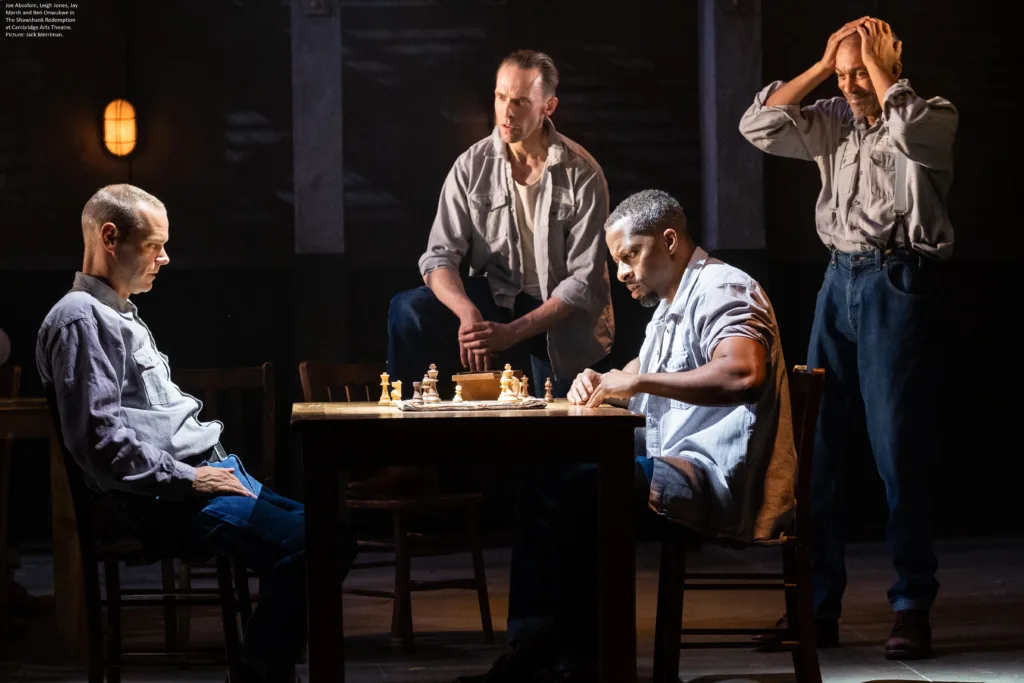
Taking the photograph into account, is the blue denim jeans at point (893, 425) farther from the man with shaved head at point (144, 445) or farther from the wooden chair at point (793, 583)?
the man with shaved head at point (144, 445)

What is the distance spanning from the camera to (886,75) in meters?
4.17

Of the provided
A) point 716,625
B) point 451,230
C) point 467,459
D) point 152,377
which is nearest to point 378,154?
point 451,230

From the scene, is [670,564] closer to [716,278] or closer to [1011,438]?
[716,278]

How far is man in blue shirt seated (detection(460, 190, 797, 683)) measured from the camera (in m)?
3.04

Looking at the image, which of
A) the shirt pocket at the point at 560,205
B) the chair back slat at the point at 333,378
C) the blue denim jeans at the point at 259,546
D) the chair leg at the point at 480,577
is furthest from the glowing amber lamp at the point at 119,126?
the blue denim jeans at the point at 259,546

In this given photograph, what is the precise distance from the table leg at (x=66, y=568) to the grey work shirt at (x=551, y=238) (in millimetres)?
1392

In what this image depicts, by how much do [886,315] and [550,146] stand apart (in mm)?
1320

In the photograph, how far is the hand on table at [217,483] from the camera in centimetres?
305

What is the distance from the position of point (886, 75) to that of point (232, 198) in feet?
11.6

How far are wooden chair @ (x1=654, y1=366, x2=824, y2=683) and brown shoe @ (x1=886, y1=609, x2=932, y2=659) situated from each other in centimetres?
65

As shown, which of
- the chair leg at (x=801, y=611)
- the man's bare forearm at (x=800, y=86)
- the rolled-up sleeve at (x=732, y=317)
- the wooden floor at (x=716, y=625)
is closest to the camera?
the rolled-up sleeve at (x=732, y=317)

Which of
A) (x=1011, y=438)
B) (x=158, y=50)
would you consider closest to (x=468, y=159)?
(x=158, y=50)

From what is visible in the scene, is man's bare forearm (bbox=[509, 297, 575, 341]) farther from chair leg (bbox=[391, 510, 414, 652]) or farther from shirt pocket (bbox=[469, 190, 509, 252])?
chair leg (bbox=[391, 510, 414, 652])

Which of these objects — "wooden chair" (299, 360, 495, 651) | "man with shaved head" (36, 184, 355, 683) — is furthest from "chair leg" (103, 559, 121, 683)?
"wooden chair" (299, 360, 495, 651)
